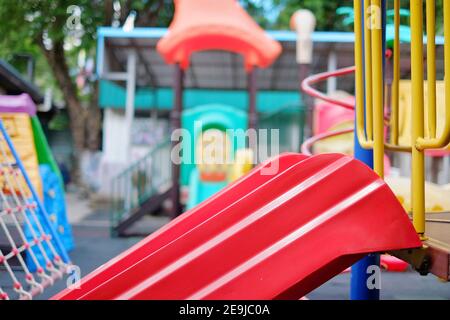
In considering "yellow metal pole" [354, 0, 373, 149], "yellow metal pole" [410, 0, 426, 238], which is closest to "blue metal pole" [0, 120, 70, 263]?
"yellow metal pole" [354, 0, 373, 149]

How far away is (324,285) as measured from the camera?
388 cm

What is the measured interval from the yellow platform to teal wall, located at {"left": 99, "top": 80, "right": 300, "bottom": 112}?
7337 mm

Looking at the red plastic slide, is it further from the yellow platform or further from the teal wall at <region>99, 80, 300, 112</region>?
the teal wall at <region>99, 80, 300, 112</region>

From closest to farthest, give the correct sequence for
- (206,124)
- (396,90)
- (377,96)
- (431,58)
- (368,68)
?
(431,58)
(377,96)
(368,68)
(396,90)
(206,124)

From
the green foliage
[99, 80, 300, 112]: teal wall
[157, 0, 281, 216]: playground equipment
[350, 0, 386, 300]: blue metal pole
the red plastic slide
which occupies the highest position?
the green foliage

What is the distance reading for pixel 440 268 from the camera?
4.81ft

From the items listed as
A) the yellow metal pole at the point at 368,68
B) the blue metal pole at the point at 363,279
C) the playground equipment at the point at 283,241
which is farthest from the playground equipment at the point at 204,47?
the playground equipment at the point at 283,241

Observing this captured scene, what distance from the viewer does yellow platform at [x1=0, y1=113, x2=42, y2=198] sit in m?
5.35

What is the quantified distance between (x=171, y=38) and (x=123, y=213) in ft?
9.86

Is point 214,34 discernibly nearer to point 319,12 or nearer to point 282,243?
point 282,243

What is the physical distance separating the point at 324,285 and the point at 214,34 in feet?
13.2

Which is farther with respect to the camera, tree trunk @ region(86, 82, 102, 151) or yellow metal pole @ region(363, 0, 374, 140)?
tree trunk @ region(86, 82, 102, 151)

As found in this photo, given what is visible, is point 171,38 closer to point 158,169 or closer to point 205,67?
point 158,169

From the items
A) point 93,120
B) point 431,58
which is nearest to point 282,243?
point 431,58
